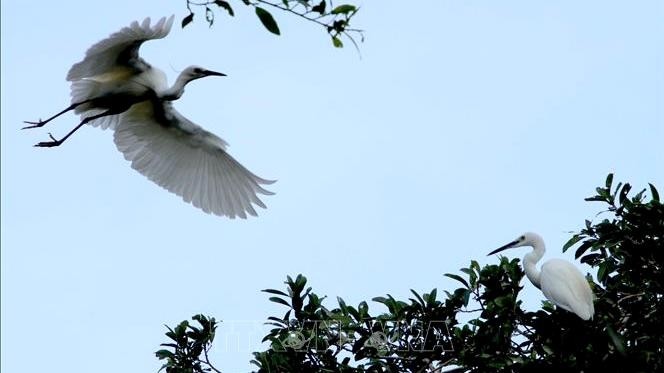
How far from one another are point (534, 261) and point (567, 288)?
139 centimetres

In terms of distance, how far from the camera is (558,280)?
6520mm

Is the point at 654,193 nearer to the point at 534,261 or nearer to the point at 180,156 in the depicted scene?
the point at 534,261

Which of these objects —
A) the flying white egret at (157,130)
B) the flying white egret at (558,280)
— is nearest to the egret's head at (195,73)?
the flying white egret at (157,130)

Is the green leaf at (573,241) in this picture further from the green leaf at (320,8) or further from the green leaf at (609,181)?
the green leaf at (320,8)

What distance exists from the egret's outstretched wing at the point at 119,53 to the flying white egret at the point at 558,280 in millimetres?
2679

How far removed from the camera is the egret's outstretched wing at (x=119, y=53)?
6.83 meters

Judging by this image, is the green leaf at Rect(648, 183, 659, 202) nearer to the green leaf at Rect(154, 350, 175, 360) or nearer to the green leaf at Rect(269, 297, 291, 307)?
the green leaf at Rect(269, 297, 291, 307)

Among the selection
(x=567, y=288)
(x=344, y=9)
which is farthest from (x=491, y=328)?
(x=344, y=9)

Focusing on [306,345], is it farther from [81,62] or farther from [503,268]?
[81,62]

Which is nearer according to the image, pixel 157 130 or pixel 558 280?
pixel 558 280

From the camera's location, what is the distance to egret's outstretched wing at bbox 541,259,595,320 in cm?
582

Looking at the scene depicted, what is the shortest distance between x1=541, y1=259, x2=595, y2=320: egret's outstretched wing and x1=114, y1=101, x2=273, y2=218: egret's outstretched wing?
→ 243cm

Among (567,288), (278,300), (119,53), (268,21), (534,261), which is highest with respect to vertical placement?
(119,53)

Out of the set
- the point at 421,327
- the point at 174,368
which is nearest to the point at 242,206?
the point at 174,368
